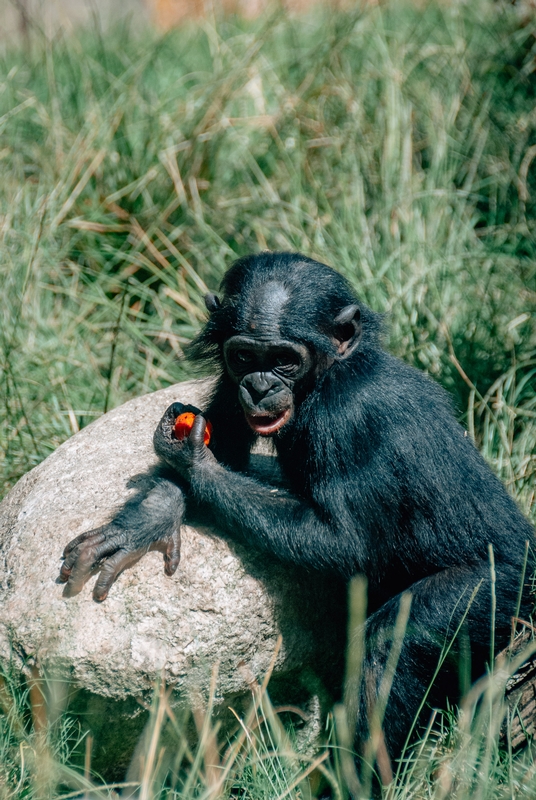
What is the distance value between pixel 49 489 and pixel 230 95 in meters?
4.71

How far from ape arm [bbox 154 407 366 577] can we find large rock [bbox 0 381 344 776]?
0.67 feet

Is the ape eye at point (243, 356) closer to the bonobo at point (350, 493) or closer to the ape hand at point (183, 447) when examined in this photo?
the bonobo at point (350, 493)

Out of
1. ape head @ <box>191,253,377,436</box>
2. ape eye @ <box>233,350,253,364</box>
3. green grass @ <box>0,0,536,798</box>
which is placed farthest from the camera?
green grass @ <box>0,0,536,798</box>

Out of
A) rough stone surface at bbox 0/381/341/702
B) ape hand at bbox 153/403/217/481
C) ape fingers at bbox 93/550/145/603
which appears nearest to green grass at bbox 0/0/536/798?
rough stone surface at bbox 0/381/341/702

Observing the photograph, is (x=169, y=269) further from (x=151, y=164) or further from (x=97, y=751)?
(x=97, y=751)

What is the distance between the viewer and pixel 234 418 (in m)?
4.53

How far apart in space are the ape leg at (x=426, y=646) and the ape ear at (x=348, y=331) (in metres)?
1.30

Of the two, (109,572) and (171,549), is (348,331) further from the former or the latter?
(109,572)

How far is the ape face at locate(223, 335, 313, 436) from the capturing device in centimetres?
401

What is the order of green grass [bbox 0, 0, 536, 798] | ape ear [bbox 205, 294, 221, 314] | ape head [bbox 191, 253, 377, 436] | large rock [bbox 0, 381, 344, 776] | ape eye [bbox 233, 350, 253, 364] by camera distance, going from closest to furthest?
large rock [bbox 0, 381, 344, 776]
ape head [bbox 191, 253, 377, 436]
ape eye [bbox 233, 350, 253, 364]
ape ear [bbox 205, 294, 221, 314]
green grass [bbox 0, 0, 536, 798]

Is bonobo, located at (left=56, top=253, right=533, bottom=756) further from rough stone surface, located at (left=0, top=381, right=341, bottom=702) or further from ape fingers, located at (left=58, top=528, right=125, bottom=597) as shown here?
rough stone surface, located at (left=0, top=381, right=341, bottom=702)

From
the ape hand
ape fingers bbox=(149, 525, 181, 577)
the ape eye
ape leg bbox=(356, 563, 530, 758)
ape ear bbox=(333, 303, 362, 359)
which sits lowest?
ape leg bbox=(356, 563, 530, 758)

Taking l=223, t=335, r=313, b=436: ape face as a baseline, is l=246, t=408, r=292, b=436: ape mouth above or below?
below

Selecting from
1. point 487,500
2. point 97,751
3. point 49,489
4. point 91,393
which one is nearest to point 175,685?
point 97,751
